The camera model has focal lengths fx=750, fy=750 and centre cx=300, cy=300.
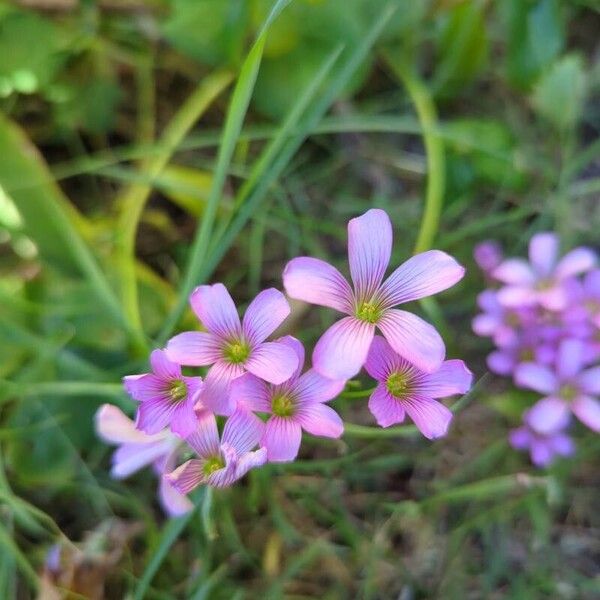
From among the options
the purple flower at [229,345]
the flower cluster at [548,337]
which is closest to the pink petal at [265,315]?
the purple flower at [229,345]

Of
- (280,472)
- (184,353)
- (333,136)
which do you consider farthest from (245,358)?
(333,136)

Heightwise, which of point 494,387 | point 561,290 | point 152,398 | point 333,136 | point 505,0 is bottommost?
point 152,398

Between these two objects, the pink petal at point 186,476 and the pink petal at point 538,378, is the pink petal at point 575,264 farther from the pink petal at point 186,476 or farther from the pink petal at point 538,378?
the pink petal at point 186,476

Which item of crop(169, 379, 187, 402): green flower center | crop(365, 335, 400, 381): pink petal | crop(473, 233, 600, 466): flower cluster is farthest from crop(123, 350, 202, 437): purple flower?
crop(473, 233, 600, 466): flower cluster

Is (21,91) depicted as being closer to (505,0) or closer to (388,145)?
(388,145)

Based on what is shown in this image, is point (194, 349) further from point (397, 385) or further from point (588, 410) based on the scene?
point (588, 410)
